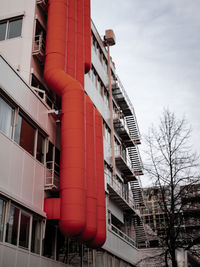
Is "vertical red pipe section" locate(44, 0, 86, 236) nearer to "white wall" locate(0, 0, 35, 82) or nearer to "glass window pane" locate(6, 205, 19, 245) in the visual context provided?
"white wall" locate(0, 0, 35, 82)

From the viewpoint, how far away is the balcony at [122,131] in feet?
133

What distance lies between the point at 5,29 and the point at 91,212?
15.2m

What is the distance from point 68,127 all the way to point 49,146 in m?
2.31

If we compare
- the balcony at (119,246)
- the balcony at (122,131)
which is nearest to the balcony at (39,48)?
the balcony at (119,246)

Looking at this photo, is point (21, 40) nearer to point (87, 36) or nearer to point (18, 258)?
point (87, 36)

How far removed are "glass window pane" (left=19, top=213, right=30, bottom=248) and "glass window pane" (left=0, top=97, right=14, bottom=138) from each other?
4131 millimetres

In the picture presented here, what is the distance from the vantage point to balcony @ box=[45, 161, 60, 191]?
19.2 m

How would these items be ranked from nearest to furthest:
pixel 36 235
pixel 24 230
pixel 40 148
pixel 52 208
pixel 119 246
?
1. pixel 24 230
2. pixel 36 235
3. pixel 52 208
4. pixel 40 148
5. pixel 119 246

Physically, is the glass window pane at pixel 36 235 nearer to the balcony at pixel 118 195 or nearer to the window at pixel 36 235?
the window at pixel 36 235

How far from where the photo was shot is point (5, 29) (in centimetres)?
2542

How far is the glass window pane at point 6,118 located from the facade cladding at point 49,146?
0.17ft

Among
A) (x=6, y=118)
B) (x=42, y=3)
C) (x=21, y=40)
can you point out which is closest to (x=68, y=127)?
(x=6, y=118)

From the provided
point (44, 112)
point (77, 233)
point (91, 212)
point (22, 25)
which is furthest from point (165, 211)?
point (22, 25)

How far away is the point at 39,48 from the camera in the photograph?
23.3 m
